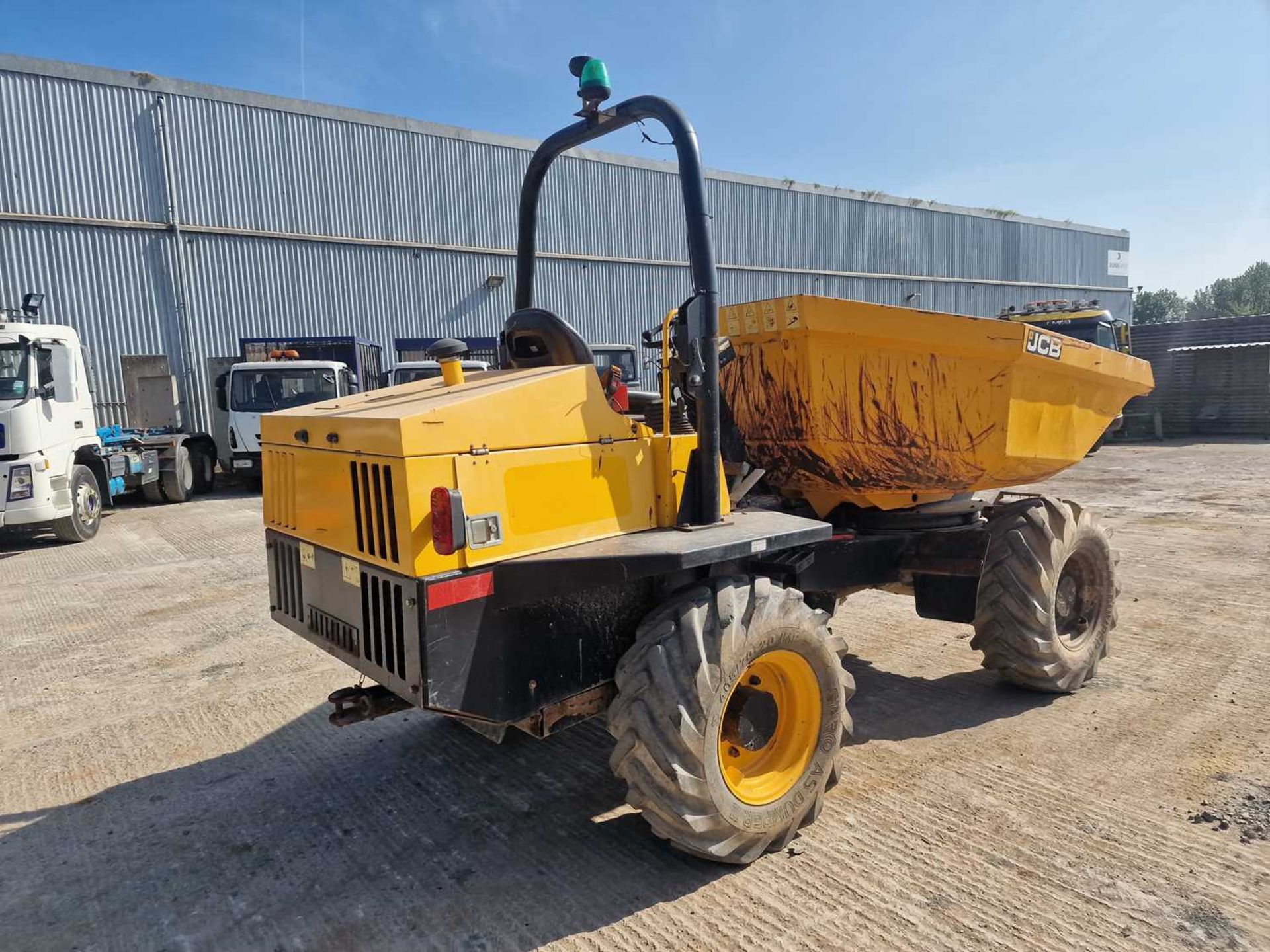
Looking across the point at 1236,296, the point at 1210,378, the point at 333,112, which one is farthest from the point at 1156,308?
the point at 333,112

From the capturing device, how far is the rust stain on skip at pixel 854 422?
3.74m

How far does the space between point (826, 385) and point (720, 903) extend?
2158mm

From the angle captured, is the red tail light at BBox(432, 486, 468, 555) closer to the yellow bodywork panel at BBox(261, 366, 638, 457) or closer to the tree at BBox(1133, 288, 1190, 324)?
the yellow bodywork panel at BBox(261, 366, 638, 457)

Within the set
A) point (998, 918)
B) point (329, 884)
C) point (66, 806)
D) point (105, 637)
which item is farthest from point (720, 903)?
point (105, 637)

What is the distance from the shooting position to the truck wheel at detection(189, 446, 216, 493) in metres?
15.0

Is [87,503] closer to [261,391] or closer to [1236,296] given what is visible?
[261,391]

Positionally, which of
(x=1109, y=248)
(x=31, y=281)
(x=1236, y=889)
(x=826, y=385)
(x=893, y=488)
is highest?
(x=1109, y=248)

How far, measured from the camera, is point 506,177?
66.3 feet

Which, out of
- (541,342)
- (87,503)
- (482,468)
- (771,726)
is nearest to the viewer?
(482,468)

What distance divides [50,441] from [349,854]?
895 centimetres

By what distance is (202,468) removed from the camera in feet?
49.4

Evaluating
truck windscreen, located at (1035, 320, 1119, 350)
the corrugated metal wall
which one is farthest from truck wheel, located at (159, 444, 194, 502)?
the corrugated metal wall

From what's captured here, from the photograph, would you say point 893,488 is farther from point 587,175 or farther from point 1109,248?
point 1109,248

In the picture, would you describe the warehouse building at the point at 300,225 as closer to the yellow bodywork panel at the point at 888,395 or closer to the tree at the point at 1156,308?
the yellow bodywork panel at the point at 888,395
